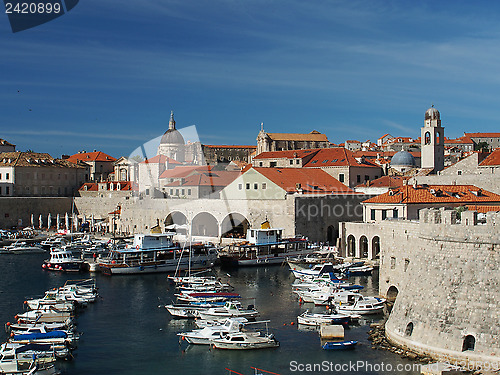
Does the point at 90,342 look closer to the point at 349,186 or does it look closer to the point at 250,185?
the point at 250,185

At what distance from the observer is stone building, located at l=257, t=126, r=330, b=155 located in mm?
84250

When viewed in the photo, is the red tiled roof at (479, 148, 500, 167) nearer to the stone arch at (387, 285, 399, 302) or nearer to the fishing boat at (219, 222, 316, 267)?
the fishing boat at (219, 222, 316, 267)

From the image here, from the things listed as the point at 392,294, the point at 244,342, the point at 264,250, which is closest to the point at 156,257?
the point at 264,250

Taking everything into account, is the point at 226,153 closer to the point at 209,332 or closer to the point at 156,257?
the point at 156,257

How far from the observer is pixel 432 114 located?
53781 mm

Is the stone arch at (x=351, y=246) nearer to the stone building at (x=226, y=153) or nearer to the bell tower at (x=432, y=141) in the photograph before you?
the bell tower at (x=432, y=141)

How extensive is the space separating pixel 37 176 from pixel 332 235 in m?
38.4

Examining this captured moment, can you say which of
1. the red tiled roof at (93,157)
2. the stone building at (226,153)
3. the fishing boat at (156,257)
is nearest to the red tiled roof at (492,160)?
the fishing boat at (156,257)

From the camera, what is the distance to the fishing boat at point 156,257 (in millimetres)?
34844

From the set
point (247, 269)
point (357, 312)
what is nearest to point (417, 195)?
point (247, 269)

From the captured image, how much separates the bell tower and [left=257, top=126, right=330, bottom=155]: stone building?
1220 inches

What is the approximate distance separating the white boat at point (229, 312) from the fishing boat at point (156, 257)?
11842 millimetres

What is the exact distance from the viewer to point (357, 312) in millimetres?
22375

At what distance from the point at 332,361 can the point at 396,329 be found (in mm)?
2095
